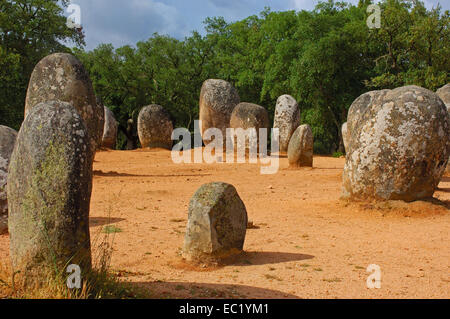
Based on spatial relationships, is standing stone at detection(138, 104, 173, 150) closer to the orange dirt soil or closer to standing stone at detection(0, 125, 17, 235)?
the orange dirt soil

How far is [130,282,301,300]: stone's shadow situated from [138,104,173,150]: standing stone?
66.0ft

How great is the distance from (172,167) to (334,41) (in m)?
13.5

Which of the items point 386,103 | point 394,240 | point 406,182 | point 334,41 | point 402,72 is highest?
point 334,41

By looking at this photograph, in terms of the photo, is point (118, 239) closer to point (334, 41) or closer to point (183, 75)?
point (334, 41)

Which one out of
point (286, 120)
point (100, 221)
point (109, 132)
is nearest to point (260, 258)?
point (100, 221)

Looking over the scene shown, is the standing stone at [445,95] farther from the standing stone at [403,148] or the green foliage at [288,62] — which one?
the green foliage at [288,62]

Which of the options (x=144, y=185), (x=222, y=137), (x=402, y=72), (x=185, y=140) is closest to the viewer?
(x=144, y=185)

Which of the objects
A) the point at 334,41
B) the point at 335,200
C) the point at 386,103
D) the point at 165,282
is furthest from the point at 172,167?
the point at 334,41

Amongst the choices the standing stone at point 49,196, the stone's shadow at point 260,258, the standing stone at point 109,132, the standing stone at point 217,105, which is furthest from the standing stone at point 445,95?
the standing stone at point 109,132

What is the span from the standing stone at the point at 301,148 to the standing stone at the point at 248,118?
4286 mm

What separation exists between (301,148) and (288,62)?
43.0 ft

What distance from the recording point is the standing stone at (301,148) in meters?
14.5

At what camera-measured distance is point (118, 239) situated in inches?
237

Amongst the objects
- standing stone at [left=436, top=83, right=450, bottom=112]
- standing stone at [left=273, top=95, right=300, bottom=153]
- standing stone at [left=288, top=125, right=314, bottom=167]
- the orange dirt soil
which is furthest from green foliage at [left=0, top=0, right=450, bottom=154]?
the orange dirt soil
